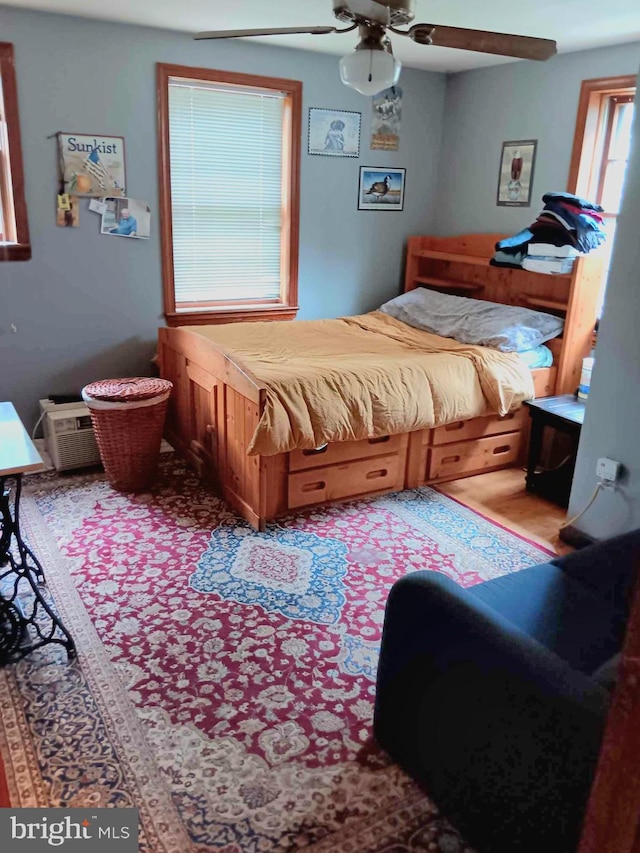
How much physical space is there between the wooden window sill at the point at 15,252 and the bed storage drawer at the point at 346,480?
196 centimetres

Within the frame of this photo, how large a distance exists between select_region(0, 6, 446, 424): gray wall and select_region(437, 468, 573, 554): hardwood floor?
1.79 m

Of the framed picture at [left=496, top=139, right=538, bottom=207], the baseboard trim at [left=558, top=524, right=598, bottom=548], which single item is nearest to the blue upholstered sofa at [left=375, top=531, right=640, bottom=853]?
the baseboard trim at [left=558, top=524, right=598, bottom=548]

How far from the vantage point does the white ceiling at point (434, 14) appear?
3045 mm

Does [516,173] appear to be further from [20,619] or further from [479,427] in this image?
[20,619]

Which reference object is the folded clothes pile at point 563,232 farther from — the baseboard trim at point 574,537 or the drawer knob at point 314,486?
the drawer knob at point 314,486

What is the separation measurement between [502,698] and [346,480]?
6.59ft

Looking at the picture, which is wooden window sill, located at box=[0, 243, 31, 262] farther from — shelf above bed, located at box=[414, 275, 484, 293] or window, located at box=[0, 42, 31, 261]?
shelf above bed, located at box=[414, 275, 484, 293]

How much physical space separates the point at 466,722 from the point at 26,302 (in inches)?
129

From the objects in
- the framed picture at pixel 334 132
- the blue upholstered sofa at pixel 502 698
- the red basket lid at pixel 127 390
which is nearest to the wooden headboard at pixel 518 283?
the framed picture at pixel 334 132

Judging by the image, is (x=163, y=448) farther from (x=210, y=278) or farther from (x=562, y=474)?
(x=562, y=474)

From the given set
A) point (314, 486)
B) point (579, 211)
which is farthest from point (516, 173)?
point (314, 486)

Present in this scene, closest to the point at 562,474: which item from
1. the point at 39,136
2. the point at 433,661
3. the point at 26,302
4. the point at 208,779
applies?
the point at 433,661

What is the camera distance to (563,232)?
3639 millimetres

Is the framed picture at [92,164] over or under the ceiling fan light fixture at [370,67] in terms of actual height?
under
